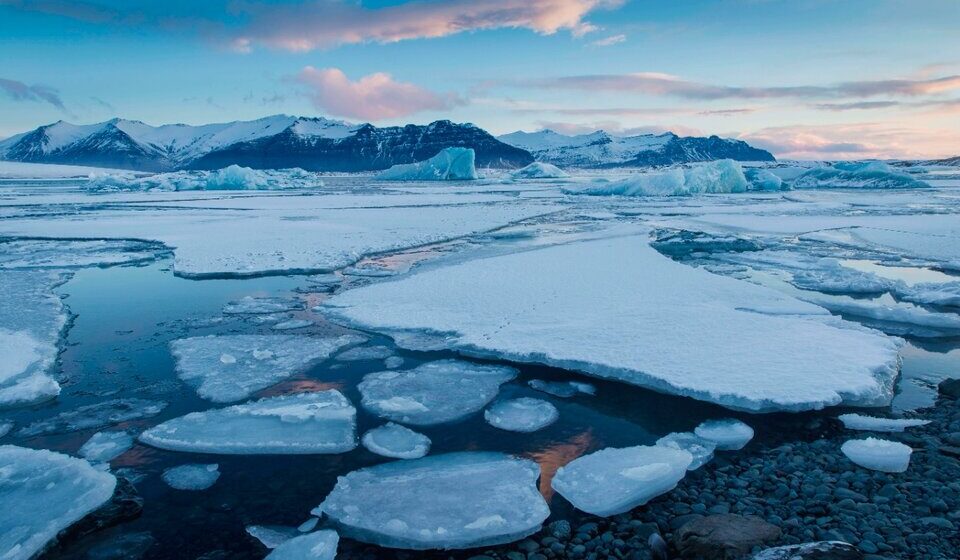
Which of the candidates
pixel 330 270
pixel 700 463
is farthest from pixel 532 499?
pixel 330 270

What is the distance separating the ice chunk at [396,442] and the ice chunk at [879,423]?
9.97 feet

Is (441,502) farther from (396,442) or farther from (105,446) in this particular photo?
(105,446)

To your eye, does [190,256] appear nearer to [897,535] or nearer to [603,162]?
[897,535]

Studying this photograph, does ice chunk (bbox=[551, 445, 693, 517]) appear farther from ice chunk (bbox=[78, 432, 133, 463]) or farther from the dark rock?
ice chunk (bbox=[78, 432, 133, 463])

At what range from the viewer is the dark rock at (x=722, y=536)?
2600 millimetres

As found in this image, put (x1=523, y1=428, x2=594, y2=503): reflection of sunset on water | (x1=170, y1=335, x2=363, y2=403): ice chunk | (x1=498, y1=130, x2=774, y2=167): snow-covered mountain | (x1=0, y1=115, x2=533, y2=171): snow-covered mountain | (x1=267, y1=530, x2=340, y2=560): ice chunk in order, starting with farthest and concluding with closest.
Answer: (x1=498, y1=130, x2=774, y2=167): snow-covered mountain < (x1=0, y1=115, x2=533, y2=171): snow-covered mountain < (x1=170, y1=335, x2=363, y2=403): ice chunk < (x1=523, y1=428, x2=594, y2=503): reflection of sunset on water < (x1=267, y1=530, x2=340, y2=560): ice chunk

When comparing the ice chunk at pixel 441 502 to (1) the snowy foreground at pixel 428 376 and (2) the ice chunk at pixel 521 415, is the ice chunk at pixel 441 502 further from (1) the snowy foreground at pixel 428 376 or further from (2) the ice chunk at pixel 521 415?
(2) the ice chunk at pixel 521 415

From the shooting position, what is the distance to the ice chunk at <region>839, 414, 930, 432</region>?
3.94 metres

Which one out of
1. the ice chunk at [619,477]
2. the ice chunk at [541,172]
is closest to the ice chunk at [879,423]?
the ice chunk at [619,477]

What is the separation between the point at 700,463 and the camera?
3.57 meters

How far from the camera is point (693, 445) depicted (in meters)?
3.77

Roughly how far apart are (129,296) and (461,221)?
9.68m

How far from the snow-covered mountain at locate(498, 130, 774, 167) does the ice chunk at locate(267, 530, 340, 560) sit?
460 feet

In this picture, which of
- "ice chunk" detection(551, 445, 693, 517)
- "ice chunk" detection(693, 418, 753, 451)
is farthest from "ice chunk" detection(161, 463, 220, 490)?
"ice chunk" detection(693, 418, 753, 451)
